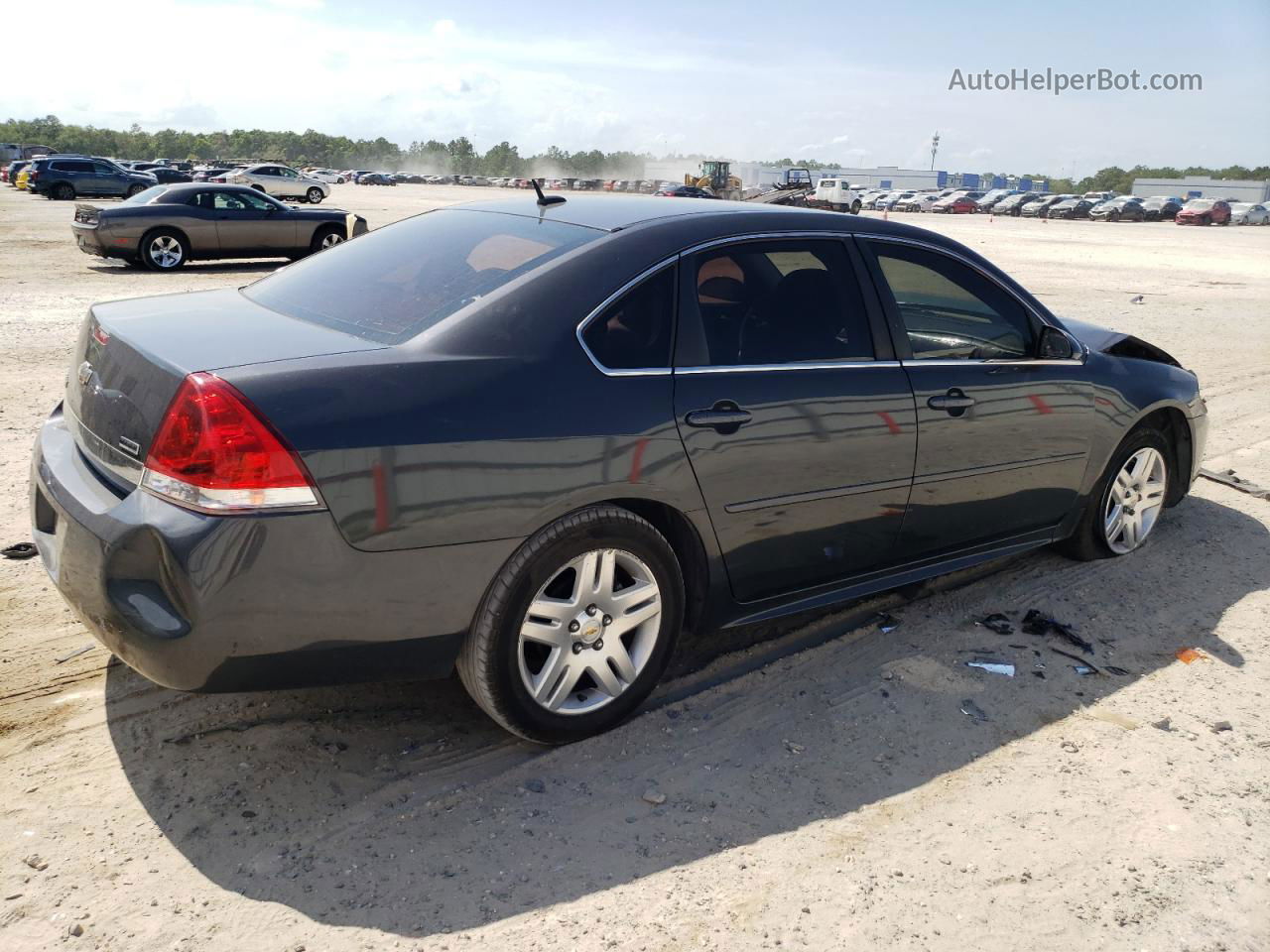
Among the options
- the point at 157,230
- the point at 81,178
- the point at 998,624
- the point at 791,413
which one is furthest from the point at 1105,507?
the point at 81,178

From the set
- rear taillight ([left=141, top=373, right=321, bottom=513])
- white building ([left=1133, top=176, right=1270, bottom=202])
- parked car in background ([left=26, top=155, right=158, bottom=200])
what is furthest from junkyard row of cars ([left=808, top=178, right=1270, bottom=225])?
rear taillight ([left=141, top=373, right=321, bottom=513])

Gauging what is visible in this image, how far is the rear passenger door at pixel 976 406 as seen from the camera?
405 cm

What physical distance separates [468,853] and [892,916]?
3.74 feet

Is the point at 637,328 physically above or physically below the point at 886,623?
above

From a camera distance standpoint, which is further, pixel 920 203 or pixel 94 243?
pixel 920 203

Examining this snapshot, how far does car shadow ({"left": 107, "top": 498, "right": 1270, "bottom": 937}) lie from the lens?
277 cm

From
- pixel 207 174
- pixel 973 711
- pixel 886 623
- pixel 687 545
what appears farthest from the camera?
pixel 207 174

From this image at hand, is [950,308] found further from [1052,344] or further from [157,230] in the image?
[157,230]

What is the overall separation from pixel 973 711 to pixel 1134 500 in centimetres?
205

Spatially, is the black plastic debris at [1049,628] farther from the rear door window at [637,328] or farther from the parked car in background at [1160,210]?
the parked car in background at [1160,210]

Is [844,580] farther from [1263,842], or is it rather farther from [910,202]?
[910,202]

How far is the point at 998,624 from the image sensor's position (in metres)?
4.44

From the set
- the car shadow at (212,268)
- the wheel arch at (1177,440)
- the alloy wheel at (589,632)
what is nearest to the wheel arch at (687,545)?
the alloy wheel at (589,632)

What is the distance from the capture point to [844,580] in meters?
3.96
